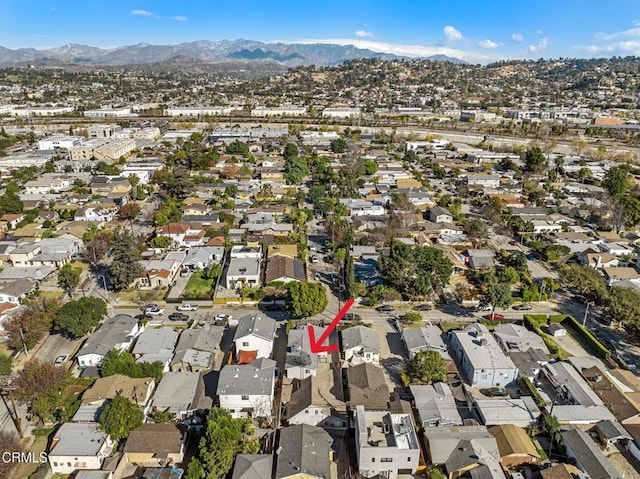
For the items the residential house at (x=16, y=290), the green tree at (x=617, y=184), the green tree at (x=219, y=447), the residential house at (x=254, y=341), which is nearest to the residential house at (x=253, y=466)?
the green tree at (x=219, y=447)

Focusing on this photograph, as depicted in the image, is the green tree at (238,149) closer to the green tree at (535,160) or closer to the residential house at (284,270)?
the residential house at (284,270)

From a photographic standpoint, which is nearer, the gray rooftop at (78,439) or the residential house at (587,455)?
the residential house at (587,455)

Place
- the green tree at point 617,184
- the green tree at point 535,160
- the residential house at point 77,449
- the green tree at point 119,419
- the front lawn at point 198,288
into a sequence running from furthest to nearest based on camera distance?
the green tree at point 535,160
the green tree at point 617,184
the front lawn at point 198,288
the green tree at point 119,419
the residential house at point 77,449

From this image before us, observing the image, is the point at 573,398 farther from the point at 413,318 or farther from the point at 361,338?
the point at 361,338

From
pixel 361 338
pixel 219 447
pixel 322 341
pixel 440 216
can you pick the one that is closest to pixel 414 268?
pixel 361 338

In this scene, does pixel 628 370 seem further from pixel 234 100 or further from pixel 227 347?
pixel 234 100

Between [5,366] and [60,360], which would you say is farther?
[60,360]

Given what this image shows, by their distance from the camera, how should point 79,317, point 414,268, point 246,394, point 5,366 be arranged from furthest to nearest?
1. point 414,268
2. point 79,317
3. point 5,366
4. point 246,394
